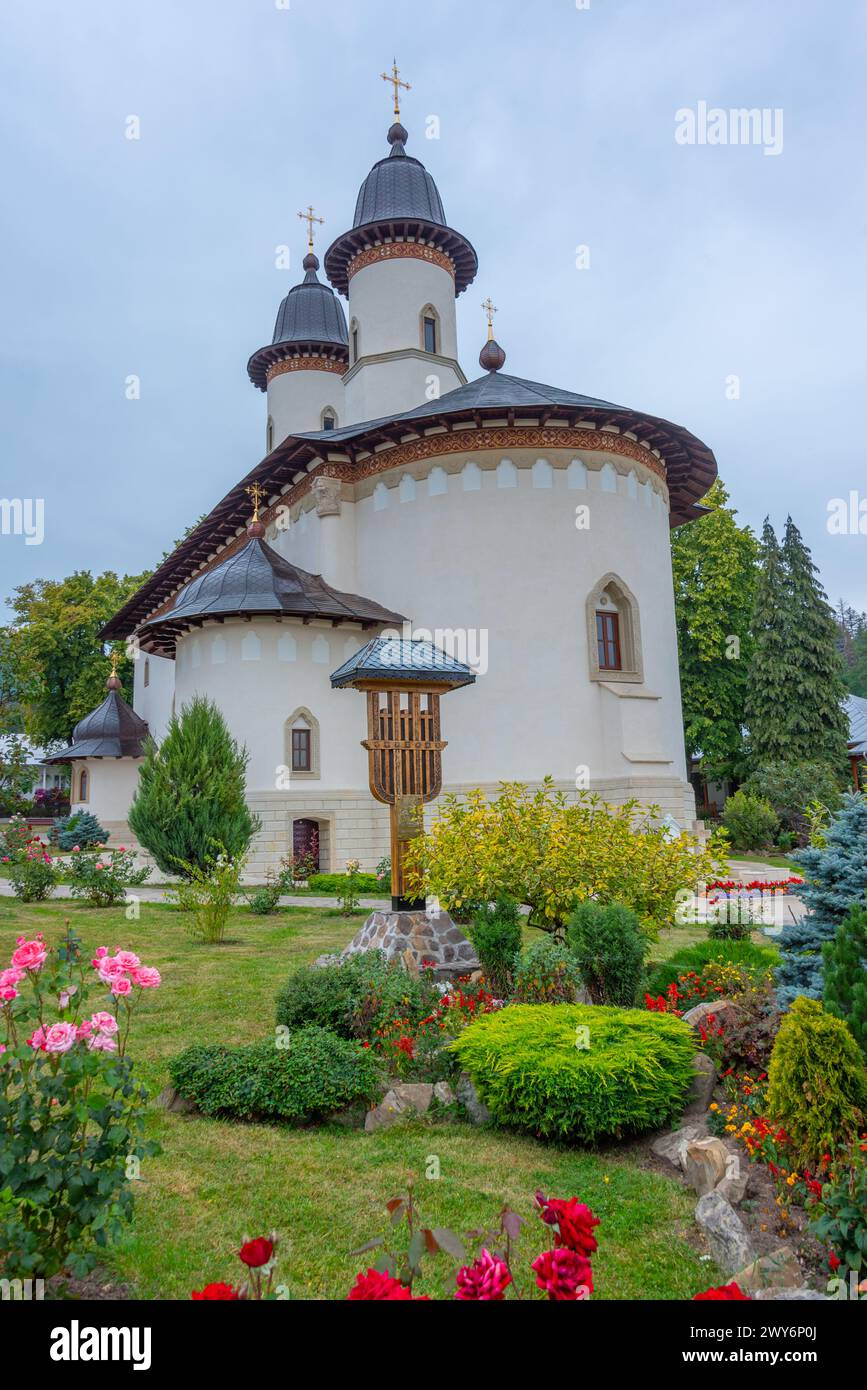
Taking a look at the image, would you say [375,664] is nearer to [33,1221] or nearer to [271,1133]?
[271,1133]

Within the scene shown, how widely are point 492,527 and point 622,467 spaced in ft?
10.2

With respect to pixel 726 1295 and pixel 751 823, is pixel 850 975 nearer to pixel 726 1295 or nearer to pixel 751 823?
pixel 726 1295

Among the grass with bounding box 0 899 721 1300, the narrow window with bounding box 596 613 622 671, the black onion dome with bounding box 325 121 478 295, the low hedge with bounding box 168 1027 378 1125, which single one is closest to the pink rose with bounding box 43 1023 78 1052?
the grass with bounding box 0 899 721 1300

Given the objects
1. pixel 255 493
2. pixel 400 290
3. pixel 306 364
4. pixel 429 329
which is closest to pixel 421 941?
pixel 255 493

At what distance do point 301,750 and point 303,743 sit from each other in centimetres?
15

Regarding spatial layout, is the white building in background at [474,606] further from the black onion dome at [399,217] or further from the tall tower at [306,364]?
the tall tower at [306,364]

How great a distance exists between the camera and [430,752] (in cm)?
825

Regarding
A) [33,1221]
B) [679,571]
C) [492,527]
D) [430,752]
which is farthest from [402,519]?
[33,1221]

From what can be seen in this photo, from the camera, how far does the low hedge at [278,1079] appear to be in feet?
15.5

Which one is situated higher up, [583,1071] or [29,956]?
[29,956]

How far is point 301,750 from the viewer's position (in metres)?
17.3

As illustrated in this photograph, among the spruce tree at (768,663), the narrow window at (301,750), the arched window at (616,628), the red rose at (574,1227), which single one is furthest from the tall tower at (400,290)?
the red rose at (574,1227)

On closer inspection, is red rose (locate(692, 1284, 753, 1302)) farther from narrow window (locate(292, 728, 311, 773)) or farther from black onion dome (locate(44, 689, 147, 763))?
black onion dome (locate(44, 689, 147, 763))

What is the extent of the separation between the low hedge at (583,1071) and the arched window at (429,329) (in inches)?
806
